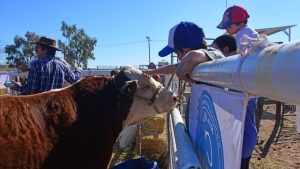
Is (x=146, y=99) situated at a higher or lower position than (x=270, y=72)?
lower

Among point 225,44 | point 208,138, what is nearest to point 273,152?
point 225,44

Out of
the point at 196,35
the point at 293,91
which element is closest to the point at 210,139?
the point at 293,91

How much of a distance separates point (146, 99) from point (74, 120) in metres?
0.91

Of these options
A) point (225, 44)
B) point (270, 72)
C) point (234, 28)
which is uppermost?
point (234, 28)

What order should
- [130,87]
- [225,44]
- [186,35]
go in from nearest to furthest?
[186,35], [225,44], [130,87]

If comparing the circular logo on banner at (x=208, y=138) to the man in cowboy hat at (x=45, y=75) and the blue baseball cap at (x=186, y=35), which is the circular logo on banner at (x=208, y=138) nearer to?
the blue baseball cap at (x=186, y=35)

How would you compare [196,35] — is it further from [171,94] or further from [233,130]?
[233,130]

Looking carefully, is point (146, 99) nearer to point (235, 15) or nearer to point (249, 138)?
point (235, 15)

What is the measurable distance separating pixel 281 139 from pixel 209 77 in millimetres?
8036

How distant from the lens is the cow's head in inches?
144

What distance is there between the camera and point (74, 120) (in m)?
3.11

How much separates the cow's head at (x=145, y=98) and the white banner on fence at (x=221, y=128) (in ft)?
6.16

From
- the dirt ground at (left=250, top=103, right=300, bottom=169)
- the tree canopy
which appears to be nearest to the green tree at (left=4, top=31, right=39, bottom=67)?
the tree canopy

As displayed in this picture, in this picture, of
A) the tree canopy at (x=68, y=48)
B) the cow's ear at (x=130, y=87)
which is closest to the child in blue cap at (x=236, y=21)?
the cow's ear at (x=130, y=87)
